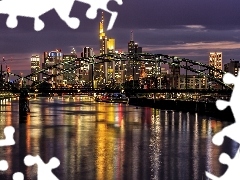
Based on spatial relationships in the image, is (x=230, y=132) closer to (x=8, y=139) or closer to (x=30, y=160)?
(x=8, y=139)

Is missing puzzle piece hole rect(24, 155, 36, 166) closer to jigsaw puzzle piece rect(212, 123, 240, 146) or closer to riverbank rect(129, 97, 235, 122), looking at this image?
jigsaw puzzle piece rect(212, 123, 240, 146)

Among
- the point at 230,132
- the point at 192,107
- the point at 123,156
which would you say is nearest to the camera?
the point at 230,132

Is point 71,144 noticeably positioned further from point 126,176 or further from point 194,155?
point 126,176

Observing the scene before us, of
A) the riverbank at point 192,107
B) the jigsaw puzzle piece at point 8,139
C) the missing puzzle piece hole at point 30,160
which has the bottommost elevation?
the riverbank at point 192,107

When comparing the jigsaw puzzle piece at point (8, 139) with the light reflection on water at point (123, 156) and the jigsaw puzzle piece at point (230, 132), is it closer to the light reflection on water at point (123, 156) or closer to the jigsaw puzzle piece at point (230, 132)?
the jigsaw puzzle piece at point (230, 132)

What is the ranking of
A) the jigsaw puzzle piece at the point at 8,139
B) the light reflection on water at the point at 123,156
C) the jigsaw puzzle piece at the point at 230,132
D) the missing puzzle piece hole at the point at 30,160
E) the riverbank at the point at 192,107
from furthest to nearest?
1. the riverbank at the point at 192,107
2. the light reflection on water at the point at 123,156
3. the missing puzzle piece hole at the point at 30,160
4. the jigsaw puzzle piece at the point at 8,139
5. the jigsaw puzzle piece at the point at 230,132

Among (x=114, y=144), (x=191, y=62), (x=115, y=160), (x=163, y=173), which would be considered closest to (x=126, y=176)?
(x=163, y=173)

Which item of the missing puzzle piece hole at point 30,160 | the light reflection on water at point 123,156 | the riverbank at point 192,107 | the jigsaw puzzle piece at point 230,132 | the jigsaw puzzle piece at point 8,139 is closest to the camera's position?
the jigsaw puzzle piece at point 230,132

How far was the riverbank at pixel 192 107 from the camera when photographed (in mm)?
48031

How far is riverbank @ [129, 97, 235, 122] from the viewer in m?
48.0

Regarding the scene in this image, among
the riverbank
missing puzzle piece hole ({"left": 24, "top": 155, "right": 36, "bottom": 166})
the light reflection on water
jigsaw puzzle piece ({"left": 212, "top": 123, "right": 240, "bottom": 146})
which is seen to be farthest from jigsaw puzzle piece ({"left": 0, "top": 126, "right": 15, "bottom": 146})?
the riverbank

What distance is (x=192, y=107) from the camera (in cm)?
6594

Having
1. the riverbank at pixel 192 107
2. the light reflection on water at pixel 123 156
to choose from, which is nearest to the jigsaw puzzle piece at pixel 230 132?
the light reflection on water at pixel 123 156

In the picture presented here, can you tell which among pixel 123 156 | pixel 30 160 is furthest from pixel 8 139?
pixel 123 156
